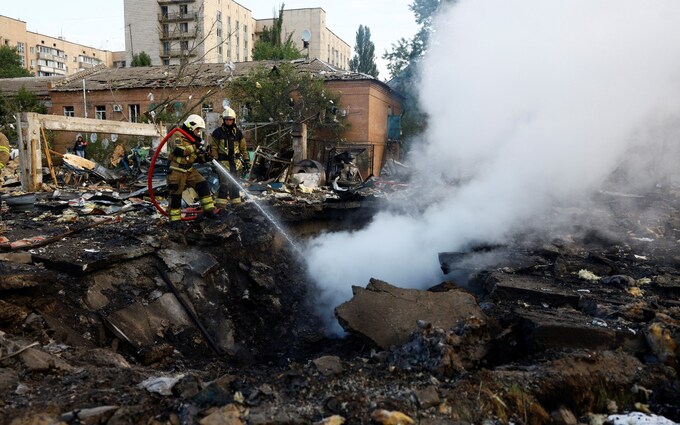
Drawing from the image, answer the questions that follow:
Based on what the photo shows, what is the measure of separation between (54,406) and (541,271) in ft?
16.1

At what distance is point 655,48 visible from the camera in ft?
22.2

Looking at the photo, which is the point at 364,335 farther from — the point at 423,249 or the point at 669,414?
the point at 423,249

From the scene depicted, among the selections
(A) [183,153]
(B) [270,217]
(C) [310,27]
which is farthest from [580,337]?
(C) [310,27]

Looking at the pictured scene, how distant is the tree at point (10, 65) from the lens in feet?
126

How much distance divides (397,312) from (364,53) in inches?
1869

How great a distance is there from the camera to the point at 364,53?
157ft

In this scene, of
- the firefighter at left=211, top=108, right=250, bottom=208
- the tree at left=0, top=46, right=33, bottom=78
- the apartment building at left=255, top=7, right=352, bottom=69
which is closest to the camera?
the firefighter at left=211, top=108, right=250, bottom=208

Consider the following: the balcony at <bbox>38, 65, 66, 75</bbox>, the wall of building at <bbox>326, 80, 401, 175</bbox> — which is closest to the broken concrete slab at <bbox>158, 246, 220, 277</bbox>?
the wall of building at <bbox>326, 80, 401, 175</bbox>

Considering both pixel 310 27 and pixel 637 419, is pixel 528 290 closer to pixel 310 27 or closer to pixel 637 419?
pixel 637 419

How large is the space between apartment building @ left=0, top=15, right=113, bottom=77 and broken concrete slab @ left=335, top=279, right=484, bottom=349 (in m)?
61.3

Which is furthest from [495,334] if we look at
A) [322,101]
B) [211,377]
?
[322,101]

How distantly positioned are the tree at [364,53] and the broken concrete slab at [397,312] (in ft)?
150

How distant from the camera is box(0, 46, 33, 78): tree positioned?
38.5m

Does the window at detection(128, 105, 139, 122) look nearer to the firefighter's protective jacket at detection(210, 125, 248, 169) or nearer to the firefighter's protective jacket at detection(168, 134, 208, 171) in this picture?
the firefighter's protective jacket at detection(210, 125, 248, 169)
